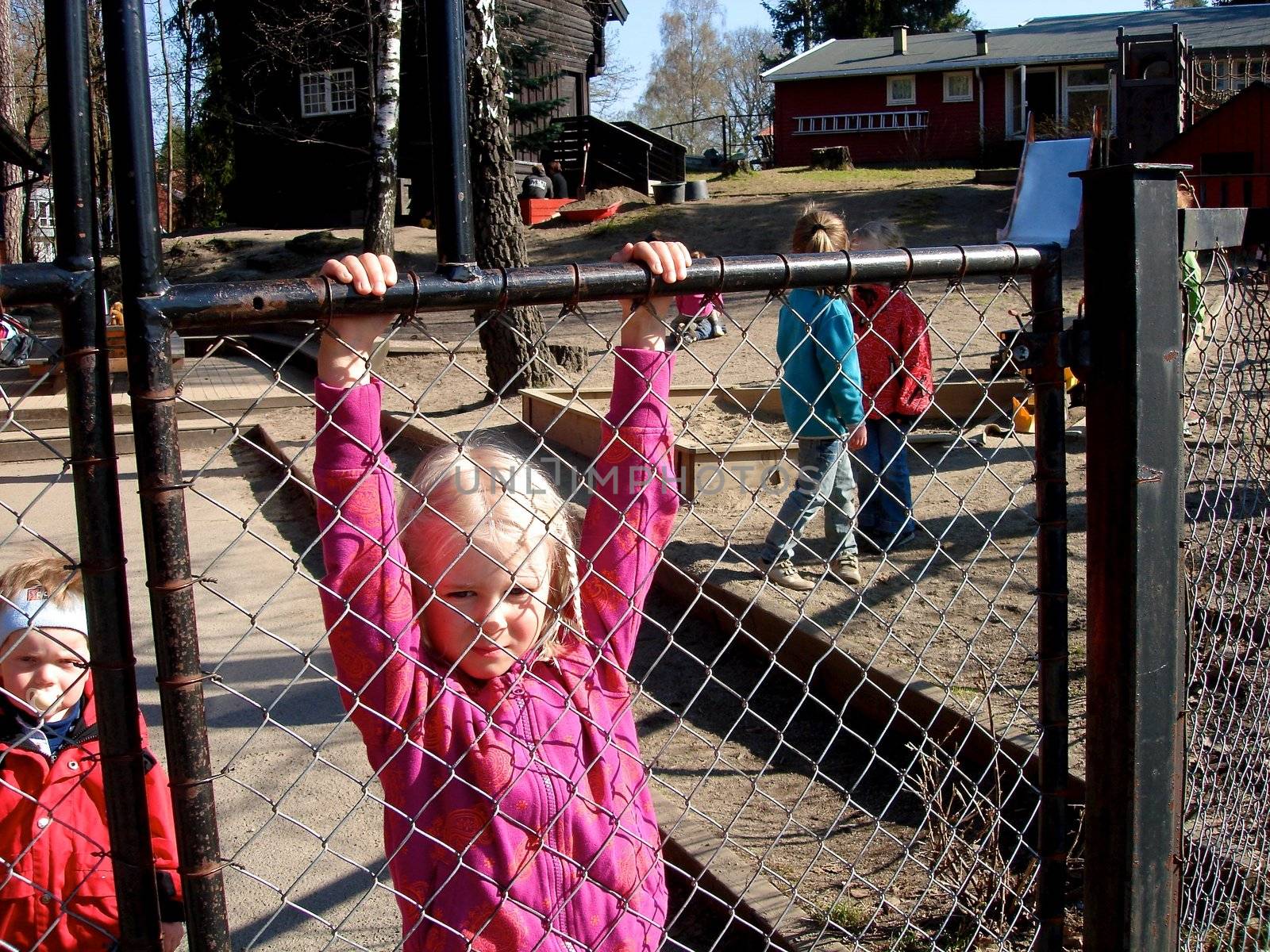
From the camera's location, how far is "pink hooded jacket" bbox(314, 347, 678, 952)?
1.52 metres

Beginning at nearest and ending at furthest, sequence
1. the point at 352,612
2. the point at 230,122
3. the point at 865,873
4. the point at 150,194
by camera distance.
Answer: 1. the point at 150,194
2. the point at 352,612
3. the point at 865,873
4. the point at 230,122

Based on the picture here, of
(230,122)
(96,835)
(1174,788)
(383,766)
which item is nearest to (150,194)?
(383,766)

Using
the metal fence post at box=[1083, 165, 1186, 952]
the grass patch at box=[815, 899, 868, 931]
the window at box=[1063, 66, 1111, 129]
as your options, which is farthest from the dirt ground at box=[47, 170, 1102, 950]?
the window at box=[1063, 66, 1111, 129]

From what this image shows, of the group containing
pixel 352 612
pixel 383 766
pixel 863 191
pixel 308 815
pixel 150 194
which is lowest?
→ pixel 308 815

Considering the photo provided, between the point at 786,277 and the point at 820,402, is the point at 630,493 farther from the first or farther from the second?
the point at 820,402

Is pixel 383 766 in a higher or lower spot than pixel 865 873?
higher

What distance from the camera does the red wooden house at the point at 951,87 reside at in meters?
33.8

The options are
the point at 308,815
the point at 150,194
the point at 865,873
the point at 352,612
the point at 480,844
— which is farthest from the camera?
the point at 308,815

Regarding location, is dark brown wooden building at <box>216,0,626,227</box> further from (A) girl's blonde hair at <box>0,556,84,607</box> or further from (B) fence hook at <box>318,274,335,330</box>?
(B) fence hook at <box>318,274,335,330</box>

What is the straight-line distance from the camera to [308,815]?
365cm

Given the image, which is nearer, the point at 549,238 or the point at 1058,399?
the point at 1058,399

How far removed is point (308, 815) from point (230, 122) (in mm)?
23635

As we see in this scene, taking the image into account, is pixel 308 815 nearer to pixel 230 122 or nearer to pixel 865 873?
pixel 865 873

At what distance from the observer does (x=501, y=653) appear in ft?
5.58
